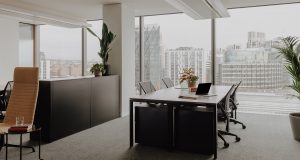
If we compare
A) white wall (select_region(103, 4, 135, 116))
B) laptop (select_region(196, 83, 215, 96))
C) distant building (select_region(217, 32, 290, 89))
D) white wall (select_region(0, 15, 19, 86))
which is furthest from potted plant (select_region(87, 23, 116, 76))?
white wall (select_region(0, 15, 19, 86))

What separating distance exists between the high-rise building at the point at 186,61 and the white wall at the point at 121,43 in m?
1.47

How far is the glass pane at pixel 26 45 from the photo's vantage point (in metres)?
8.77

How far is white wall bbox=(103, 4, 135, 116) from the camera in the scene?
243 inches

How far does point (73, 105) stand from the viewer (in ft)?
15.4

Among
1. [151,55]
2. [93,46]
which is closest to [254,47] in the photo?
[151,55]

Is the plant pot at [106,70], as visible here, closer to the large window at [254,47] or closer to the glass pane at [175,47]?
the glass pane at [175,47]

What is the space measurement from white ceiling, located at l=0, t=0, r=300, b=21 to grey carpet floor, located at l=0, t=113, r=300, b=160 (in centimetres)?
276

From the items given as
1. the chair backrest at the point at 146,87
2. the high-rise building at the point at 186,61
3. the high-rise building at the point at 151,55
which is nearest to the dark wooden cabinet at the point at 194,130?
the chair backrest at the point at 146,87

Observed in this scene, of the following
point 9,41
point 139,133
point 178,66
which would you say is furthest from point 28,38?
point 139,133

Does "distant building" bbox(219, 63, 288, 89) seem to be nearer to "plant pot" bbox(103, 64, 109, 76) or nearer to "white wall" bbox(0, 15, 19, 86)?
"plant pot" bbox(103, 64, 109, 76)

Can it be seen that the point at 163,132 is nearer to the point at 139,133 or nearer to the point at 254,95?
the point at 139,133

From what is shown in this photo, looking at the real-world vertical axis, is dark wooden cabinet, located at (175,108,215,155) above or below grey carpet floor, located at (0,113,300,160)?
above

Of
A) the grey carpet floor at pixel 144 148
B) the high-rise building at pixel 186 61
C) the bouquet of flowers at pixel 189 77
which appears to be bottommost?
the grey carpet floor at pixel 144 148

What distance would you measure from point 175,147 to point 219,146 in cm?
70
